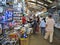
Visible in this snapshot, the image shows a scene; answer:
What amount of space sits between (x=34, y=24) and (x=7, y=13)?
615cm

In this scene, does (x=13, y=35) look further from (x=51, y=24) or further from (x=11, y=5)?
(x=51, y=24)

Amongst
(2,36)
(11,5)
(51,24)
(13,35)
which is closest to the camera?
(2,36)

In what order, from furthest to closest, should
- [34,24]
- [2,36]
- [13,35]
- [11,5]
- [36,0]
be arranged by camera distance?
[36,0], [34,24], [11,5], [13,35], [2,36]

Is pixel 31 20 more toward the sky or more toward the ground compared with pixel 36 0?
more toward the ground

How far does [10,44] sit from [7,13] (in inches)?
57.3

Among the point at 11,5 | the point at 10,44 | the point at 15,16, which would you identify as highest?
the point at 11,5

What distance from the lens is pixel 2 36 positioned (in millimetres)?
6762

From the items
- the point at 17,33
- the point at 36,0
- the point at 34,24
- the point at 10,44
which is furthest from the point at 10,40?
the point at 36,0

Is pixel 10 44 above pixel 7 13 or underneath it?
underneath

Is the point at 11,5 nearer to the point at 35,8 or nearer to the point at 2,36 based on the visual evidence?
the point at 2,36

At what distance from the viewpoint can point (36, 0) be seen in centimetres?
2581

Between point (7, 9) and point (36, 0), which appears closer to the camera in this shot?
point (7, 9)

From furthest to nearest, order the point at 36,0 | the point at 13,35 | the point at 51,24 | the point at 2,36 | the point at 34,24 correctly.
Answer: the point at 36,0 → the point at 34,24 → the point at 51,24 → the point at 13,35 → the point at 2,36

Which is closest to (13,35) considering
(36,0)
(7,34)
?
(7,34)
